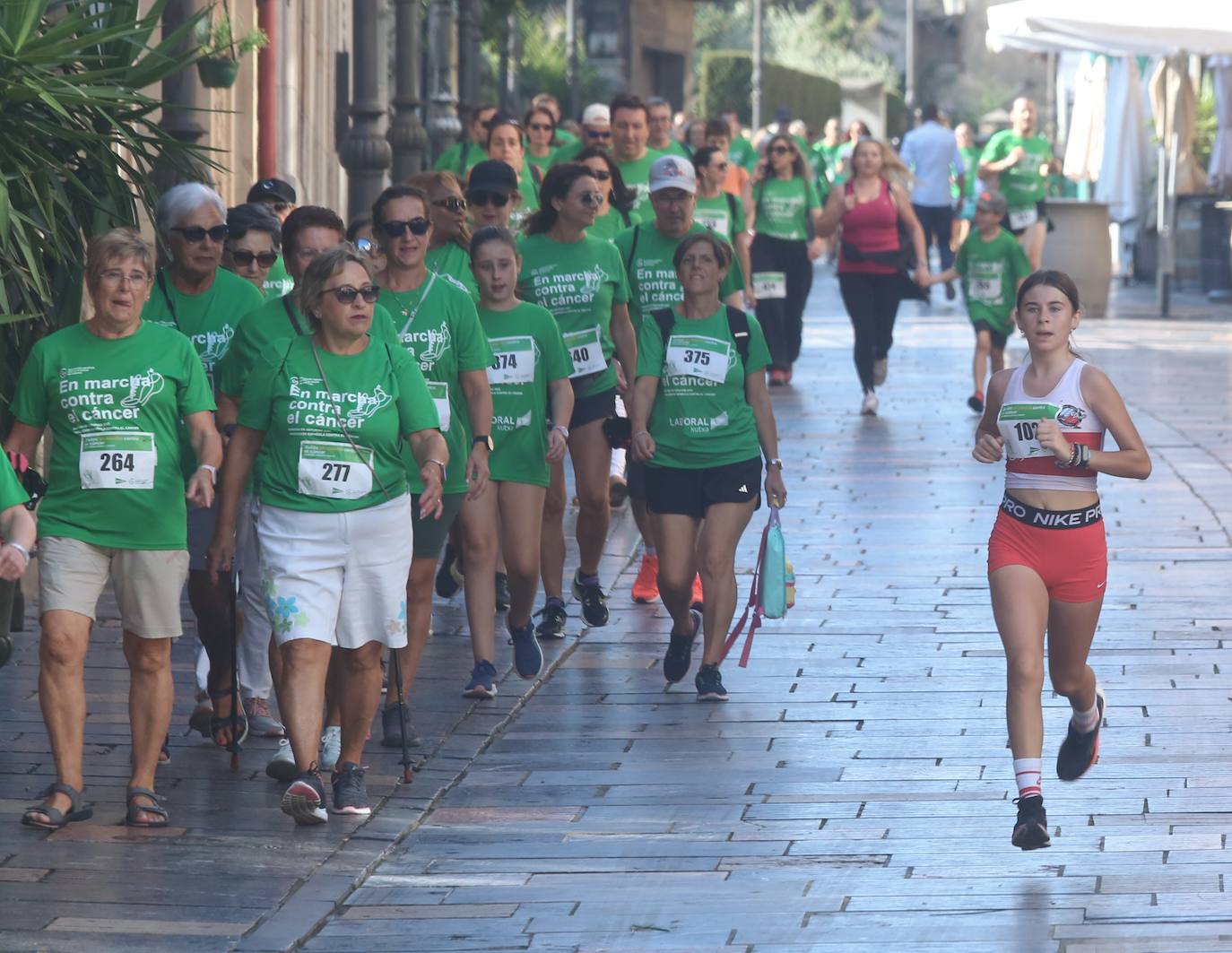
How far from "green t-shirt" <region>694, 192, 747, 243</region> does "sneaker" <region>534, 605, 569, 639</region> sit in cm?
536

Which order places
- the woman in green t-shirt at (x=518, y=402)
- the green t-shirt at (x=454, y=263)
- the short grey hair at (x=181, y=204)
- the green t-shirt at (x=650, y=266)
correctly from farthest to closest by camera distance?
1. the green t-shirt at (x=650, y=266)
2. the green t-shirt at (x=454, y=263)
3. the woman in green t-shirt at (x=518, y=402)
4. the short grey hair at (x=181, y=204)

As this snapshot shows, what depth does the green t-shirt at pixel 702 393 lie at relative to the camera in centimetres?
817

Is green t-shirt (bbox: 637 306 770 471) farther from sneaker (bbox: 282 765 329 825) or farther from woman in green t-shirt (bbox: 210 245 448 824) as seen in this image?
sneaker (bbox: 282 765 329 825)

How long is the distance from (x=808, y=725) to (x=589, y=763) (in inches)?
32.0

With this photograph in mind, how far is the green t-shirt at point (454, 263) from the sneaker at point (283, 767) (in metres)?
2.15

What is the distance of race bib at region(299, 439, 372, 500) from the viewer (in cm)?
643

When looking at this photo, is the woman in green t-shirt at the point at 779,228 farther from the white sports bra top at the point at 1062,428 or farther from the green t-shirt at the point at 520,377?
the white sports bra top at the point at 1062,428

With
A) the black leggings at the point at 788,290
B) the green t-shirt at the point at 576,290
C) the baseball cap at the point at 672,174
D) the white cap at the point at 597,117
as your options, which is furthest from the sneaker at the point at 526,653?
the black leggings at the point at 788,290

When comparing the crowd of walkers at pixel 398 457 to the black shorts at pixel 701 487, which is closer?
the crowd of walkers at pixel 398 457

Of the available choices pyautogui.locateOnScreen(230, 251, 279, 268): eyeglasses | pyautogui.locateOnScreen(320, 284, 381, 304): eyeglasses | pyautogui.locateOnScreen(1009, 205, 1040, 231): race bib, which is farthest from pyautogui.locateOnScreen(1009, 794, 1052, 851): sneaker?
pyautogui.locateOnScreen(1009, 205, 1040, 231): race bib

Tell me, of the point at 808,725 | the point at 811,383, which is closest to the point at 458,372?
the point at 808,725

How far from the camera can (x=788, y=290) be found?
16.9 m

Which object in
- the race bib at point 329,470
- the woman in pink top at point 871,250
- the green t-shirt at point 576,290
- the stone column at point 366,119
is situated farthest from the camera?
the woman in pink top at point 871,250

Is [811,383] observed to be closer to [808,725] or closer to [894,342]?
[894,342]
